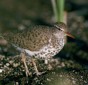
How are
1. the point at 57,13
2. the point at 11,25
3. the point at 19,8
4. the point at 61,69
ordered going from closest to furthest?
1. the point at 61,69
2. the point at 57,13
3. the point at 11,25
4. the point at 19,8

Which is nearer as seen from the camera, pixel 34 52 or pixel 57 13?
pixel 34 52

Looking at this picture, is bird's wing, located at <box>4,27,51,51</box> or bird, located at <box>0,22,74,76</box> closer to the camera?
bird, located at <box>0,22,74,76</box>

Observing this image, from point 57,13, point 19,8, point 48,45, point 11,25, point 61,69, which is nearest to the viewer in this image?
point 48,45

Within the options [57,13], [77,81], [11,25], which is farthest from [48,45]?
[11,25]

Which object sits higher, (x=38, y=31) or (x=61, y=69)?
(x=38, y=31)

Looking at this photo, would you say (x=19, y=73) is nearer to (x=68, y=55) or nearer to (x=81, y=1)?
(x=68, y=55)

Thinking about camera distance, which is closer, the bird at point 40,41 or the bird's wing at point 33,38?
the bird at point 40,41
